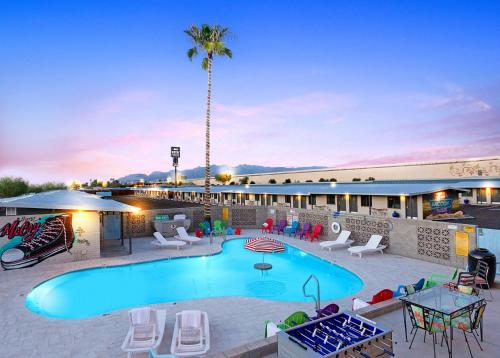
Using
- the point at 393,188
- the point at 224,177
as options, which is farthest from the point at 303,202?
the point at 224,177

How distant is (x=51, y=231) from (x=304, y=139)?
167 feet

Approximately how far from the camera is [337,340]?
4055mm

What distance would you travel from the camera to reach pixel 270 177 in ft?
223

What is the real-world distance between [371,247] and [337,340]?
12186mm

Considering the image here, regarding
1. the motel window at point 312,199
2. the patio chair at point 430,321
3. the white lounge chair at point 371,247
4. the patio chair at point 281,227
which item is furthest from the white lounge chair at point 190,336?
the motel window at point 312,199

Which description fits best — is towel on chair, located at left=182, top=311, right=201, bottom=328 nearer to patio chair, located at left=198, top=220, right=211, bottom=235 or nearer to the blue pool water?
the blue pool water

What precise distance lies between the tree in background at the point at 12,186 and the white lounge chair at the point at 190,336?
54594 millimetres

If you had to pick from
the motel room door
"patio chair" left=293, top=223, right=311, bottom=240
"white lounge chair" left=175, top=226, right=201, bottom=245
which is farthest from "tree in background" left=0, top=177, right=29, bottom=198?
"patio chair" left=293, top=223, right=311, bottom=240

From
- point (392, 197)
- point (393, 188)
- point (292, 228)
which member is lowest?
point (292, 228)

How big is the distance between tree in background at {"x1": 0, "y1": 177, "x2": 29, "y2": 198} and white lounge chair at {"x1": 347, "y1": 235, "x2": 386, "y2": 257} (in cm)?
5453

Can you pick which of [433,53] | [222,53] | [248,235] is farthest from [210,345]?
[433,53]

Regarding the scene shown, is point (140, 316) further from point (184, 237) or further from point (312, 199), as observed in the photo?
point (312, 199)

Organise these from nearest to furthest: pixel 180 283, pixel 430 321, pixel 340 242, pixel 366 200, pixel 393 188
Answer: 1. pixel 430 321
2. pixel 180 283
3. pixel 340 242
4. pixel 393 188
5. pixel 366 200

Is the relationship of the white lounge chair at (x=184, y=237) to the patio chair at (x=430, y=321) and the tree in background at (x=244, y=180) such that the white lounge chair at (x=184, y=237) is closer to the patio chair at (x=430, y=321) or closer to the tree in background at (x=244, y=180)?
the patio chair at (x=430, y=321)
